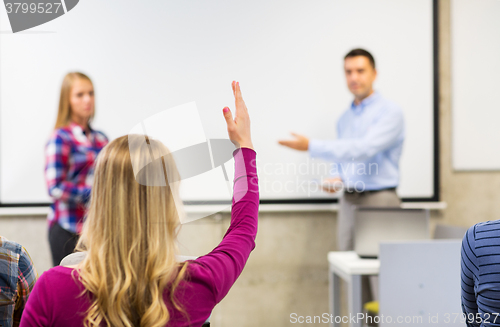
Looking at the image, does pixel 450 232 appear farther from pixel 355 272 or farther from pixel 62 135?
pixel 62 135

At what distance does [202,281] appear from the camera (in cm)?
65

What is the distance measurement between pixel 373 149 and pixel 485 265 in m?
1.44

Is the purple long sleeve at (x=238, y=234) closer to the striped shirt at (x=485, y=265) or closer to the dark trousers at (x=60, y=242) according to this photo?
the striped shirt at (x=485, y=265)

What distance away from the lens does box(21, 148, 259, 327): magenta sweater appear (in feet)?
1.90

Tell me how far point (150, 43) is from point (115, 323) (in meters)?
0.89

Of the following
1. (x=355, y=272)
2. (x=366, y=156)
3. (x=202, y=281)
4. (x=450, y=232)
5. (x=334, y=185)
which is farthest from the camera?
(x=334, y=185)

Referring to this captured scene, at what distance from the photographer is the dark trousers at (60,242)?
1.88 meters

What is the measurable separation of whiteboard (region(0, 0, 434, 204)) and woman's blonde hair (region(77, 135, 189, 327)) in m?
1.03

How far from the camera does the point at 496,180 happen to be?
2.60 m

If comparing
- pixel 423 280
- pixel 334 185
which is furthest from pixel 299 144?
pixel 423 280

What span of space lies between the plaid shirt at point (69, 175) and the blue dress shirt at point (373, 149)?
119 cm

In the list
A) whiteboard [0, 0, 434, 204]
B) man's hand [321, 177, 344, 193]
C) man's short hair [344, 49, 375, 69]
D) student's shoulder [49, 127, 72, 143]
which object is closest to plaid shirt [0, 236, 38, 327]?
whiteboard [0, 0, 434, 204]

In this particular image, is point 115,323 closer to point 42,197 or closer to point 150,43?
point 150,43

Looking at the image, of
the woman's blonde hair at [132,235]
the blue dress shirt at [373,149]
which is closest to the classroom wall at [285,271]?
the blue dress shirt at [373,149]
